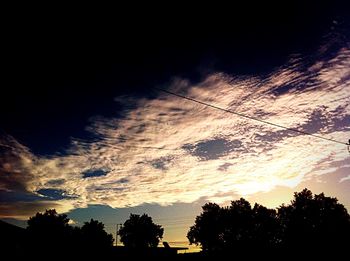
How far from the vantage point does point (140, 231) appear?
3812 inches

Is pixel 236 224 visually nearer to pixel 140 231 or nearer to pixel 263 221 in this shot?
pixel 263 221

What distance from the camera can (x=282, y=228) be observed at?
82562 mm

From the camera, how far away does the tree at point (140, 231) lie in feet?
314

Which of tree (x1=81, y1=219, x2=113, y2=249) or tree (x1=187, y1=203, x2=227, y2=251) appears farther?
tree (x1=81, y1=219, x2=113, y2=249)

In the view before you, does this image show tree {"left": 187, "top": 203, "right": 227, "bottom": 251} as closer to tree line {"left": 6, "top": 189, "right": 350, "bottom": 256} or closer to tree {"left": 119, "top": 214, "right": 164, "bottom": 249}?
Answer: tree line {"left": 6, "top": 189, "right": 350, "bottom": 256}

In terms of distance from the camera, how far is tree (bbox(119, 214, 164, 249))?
95.6 m

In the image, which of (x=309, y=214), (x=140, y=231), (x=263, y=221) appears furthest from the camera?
(x=140, y=231)

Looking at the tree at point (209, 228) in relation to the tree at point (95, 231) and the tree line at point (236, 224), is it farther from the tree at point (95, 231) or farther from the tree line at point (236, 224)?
the tree at point (95, 231)

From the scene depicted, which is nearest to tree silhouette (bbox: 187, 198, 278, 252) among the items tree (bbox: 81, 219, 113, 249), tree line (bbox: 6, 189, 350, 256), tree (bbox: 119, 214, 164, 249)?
tree line (bbox: 6, 189, 350, 256)

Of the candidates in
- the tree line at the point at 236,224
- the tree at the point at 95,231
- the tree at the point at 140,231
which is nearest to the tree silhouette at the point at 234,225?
the tree line at the point at 236,224

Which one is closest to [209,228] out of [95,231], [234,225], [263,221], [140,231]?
[234,225]

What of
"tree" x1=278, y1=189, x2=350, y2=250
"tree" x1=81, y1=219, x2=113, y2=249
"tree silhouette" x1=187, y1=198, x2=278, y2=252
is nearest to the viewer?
"tree" x1=278, y1=189, x2=350, y2=250

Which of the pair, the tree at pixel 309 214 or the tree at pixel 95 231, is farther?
the tree at pixel 95 231

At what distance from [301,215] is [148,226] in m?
48.1
